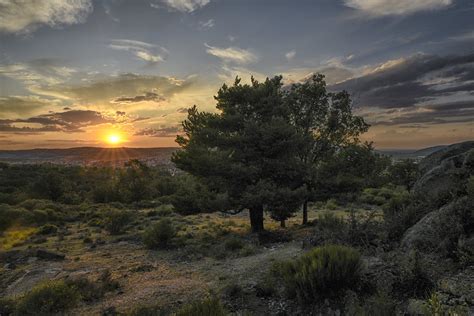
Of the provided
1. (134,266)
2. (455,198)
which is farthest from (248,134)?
(455,198)

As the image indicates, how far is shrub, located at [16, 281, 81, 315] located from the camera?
8617mm

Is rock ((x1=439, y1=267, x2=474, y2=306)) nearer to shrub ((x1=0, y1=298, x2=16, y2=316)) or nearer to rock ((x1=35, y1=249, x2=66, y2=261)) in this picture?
shrub ((x1=0, y1=298, x2=16, y2=316))

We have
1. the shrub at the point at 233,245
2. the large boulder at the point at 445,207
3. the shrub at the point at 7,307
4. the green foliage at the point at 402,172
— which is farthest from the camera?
the green foliage at the point at 402,172

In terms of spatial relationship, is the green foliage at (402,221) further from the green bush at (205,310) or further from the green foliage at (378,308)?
the green bush at (205,310)

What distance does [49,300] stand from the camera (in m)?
8.87

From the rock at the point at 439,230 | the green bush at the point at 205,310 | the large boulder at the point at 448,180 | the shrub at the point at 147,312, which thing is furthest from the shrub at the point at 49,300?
the large boulder at the point at 448,180

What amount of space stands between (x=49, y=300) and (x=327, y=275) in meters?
7.42

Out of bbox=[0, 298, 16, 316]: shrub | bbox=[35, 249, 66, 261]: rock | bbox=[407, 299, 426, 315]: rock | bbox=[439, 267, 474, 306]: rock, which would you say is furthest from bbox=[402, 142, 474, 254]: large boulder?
bbox=[35, 249, 66, 261]: rock

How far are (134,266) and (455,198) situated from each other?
12.1 m

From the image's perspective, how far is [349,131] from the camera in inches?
795

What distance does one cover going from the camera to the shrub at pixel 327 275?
21.3 feet

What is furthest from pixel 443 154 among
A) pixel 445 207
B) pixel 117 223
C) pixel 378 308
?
pixel 117 223

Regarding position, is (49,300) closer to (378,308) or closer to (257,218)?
(378,308)

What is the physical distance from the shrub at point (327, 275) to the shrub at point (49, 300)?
6.41m
